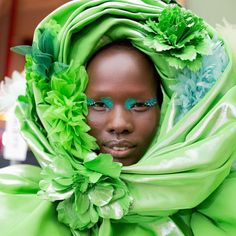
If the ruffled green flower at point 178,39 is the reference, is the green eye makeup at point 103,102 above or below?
below

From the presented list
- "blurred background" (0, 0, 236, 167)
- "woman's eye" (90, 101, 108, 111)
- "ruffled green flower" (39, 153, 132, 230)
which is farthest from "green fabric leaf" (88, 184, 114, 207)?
"blurred background" (0, 0, 236, 167)

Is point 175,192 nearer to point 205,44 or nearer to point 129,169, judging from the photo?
point 129,169

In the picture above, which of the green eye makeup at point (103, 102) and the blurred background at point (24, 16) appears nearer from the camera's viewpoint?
the green eye makeup at point (103, 102)

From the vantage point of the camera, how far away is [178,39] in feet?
2.47

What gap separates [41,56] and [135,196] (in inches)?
10.0

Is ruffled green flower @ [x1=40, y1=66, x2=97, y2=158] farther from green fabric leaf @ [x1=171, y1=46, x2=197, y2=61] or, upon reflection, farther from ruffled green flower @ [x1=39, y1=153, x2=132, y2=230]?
green fabric leaf @ [x1=171, y1=46, x2=197, y2=61]

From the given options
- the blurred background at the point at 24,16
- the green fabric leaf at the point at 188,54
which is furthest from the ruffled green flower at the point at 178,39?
the blurred background at the point at 24,16

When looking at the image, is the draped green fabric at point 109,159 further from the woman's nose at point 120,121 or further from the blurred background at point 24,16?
the blurred background at point 24,16

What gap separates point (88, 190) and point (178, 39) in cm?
25

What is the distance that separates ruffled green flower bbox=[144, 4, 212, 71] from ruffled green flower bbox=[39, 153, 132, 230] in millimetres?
176

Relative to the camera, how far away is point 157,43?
29.2 inches

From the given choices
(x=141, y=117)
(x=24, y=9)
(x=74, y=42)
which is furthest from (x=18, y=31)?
(x=141, y=117)

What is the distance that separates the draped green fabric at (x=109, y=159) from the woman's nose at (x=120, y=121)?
0.04 meters

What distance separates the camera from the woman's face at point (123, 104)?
74 cm
